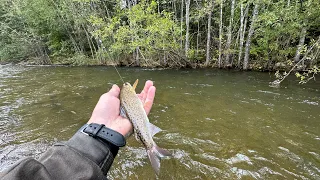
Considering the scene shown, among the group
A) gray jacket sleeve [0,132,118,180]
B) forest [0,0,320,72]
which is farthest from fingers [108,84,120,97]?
forest [0,0,320,72]

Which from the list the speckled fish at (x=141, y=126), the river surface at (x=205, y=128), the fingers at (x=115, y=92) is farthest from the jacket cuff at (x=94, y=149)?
the river surface at (x=205, y=128)

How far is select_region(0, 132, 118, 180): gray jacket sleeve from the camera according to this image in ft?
3.77

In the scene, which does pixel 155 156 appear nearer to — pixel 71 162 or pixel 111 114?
pixel 111 114

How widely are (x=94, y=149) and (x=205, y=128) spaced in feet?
15.9

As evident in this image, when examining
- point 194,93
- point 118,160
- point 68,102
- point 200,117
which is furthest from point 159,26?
point 118,160

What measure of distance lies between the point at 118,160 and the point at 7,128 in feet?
13.0

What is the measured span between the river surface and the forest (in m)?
2.03

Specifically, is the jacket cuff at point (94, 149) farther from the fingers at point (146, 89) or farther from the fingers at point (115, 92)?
the fingers at point (146, 89)

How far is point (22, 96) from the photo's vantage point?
10188 millimetres

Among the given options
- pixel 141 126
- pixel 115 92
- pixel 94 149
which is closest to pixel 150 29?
pixel 115 92

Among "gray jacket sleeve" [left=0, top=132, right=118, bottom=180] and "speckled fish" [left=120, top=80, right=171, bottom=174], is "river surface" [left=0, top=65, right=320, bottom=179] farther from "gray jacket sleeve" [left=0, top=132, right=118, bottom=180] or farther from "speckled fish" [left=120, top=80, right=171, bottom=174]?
"gray jacket sleeve" [left=0, top=132, right=118, bottom=180]

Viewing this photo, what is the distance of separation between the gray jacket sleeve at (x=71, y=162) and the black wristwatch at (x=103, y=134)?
0.12 ft

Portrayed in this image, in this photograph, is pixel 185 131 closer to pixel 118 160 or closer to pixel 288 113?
pixel 118 160

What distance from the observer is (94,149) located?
5.27ft
